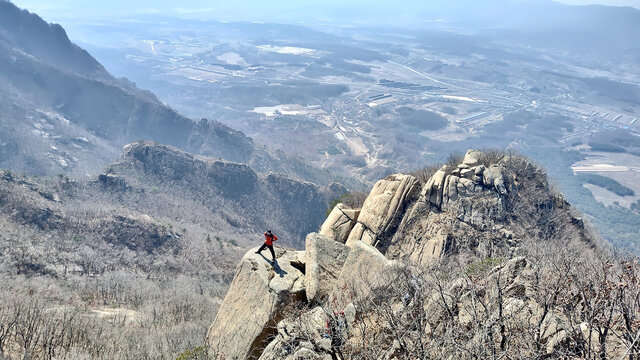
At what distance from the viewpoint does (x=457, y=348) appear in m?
12.3

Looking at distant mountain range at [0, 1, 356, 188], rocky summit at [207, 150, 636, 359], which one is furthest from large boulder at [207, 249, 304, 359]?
distant mountain range at [0, 1, 356, 188]

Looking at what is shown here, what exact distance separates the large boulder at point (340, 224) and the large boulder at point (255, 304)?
21.2ft

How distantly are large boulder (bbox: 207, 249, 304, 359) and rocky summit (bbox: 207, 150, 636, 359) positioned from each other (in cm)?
6

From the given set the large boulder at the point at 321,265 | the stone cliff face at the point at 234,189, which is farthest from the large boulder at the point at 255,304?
the stone cliff face at the point at 234,189

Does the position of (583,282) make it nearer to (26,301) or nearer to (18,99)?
(26,301)

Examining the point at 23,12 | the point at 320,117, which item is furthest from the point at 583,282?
the point at 23,12

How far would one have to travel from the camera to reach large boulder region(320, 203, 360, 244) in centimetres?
3048

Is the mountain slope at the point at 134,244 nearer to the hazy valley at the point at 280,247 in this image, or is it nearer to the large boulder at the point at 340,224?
the hazy valley at the point at 280,247

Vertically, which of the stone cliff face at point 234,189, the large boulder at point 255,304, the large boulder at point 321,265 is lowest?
the stone cliff face at point 234,189

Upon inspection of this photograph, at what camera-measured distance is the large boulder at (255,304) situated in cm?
2017

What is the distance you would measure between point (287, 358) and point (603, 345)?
1155 cm

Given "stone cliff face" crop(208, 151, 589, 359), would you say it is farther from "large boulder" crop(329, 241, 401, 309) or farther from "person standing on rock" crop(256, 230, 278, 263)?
"person standing on rock" crop(256, 230, 278, 263)

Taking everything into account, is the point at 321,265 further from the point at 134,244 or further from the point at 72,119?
the point at 72,119

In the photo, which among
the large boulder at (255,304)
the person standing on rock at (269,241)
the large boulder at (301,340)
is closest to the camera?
the large boulder at (301,340)
